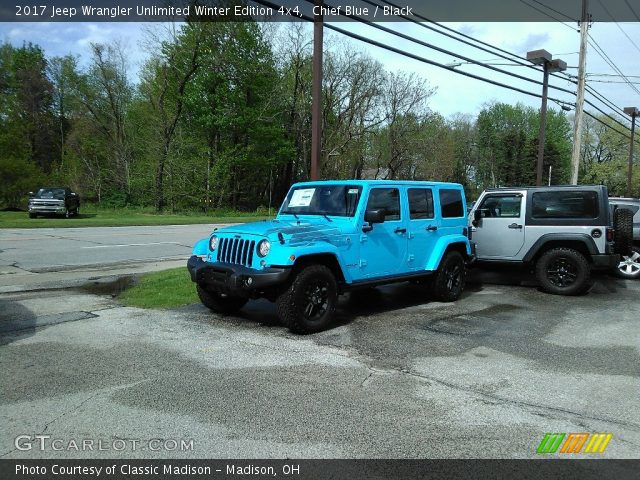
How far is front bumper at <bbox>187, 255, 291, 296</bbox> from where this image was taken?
6.04 m

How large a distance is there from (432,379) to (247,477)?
2.31 meters

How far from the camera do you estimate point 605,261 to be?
9.13 metres

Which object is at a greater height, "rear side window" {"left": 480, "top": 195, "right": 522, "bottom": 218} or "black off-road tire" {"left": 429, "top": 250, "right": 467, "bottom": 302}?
"rear side window" {"left": 480, "top": 195, "right": 522, "bottom": 218}

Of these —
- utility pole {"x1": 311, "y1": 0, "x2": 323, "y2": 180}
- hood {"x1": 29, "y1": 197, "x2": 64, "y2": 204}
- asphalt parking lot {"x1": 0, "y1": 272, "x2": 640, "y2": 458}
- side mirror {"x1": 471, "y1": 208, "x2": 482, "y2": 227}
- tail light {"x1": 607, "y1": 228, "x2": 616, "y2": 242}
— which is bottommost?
asphalt parking lot {"x1": 0, "y1": 272, "x2": 640, "y2": 458}

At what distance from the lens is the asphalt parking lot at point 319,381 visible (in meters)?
3.64

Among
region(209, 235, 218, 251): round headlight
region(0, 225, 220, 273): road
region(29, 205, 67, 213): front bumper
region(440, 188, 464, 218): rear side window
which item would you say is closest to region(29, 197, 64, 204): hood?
region(29, 205, 67, 213): front bumper

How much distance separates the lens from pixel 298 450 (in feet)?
11.3

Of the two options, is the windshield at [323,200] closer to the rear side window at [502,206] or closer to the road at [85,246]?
the rear side window at [502,206]

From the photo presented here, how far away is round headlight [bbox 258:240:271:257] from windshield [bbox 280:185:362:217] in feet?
4.70

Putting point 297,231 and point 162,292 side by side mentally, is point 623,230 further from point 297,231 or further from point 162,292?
point 162,292

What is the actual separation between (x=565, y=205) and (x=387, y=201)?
421 centimetres

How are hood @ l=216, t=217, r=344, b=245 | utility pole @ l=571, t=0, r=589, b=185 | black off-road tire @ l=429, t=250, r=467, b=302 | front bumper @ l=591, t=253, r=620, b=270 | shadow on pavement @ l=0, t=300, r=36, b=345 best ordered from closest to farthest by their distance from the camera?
shadow on pavement @ l=0, t=300, r=36, b=345, hood @ l=216, t=217, r=344, b=245, black off-road tire @ l=429, t=250, r=467, b=302, front bumper @ l=591, t=253, r=620, b=270, utility pole @ l=571, t=0, r=589, b=185

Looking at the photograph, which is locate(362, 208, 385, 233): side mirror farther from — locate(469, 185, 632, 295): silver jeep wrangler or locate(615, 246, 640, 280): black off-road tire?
locate(615, 246, 640, 280): black off-road tire

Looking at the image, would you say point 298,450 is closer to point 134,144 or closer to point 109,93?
point 134,144
